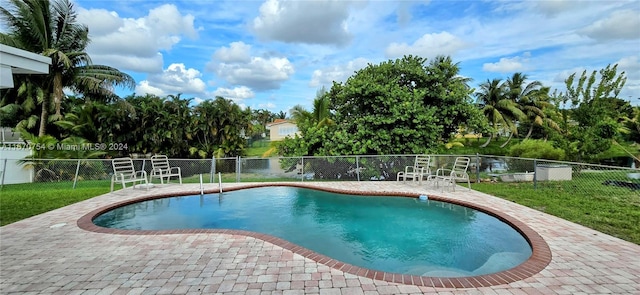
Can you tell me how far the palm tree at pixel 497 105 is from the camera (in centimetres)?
2882

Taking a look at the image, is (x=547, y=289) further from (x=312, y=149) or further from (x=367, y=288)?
(x=312, y=149)

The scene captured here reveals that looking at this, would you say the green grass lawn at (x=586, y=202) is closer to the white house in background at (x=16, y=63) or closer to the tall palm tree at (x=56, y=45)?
the white house in background at (x=16, y=63)

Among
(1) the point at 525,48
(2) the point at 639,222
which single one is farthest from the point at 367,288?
(1) the point at 525,48

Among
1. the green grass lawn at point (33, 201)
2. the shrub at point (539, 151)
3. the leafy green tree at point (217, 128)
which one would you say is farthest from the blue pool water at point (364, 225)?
the leafy green tree at point (217, 128)

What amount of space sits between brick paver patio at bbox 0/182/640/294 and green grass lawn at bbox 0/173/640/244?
29.1 inches

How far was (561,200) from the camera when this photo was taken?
752 cm

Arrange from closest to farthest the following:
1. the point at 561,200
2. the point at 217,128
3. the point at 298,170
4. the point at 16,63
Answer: the point at 16,63 → the point at 561,200 → the point at 298,170 → the point at 217,128

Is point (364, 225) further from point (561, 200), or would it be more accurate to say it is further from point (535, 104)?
point (535, 104)

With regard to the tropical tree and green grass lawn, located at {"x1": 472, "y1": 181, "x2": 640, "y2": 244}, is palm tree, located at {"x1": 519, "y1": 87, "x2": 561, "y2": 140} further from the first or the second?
green grass lawn, located at {"x1": 472, "y1": 181, "x2": 640, "y2": 244}

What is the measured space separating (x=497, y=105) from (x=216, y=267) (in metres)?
32.4

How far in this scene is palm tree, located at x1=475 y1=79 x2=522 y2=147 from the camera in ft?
94.5

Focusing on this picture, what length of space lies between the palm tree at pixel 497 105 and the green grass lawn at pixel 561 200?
65.3 feet

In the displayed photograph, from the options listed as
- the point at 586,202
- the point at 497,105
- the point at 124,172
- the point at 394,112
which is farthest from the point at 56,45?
the point at 497,105

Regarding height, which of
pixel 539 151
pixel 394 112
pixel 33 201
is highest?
pixel 394 112
